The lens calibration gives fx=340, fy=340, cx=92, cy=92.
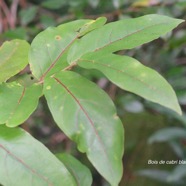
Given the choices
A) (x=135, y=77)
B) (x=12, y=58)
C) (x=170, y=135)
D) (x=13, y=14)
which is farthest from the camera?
(x=13, y=14)

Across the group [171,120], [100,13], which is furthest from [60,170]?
[171,120]

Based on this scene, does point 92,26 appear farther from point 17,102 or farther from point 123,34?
point 17,102

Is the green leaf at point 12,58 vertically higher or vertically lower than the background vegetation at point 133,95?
higher

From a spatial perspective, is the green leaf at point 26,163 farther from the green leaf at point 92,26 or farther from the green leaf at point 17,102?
the green leaf at point 92,26

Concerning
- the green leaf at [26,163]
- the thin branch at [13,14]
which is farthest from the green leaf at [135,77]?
the thin branch at [13,14]

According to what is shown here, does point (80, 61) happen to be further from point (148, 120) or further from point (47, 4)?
point (148, 120)

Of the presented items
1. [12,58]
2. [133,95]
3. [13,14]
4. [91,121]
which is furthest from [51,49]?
[13,14]
